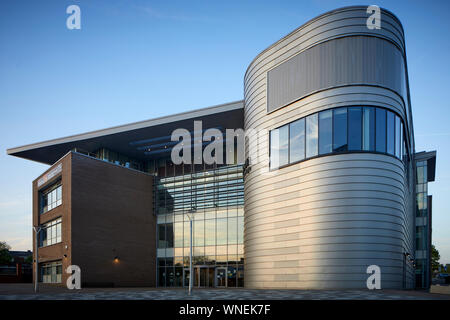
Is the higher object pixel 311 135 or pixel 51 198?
pixel 311 135

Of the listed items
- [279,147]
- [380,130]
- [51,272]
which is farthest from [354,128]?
[51,272]

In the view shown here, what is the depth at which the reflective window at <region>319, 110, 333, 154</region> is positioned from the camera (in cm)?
2377

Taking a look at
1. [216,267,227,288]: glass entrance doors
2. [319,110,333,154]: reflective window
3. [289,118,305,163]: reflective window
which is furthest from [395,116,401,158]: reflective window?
[216,267,227,288]: glass entrance doors

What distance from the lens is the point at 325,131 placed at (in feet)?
78.8

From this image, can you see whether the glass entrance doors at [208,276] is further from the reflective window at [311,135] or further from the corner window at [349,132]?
the reflective window at [311,135]

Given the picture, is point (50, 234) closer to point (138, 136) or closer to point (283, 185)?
point (138, 136)

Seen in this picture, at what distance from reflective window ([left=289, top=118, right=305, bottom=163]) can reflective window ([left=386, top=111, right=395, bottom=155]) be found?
4.57 metres

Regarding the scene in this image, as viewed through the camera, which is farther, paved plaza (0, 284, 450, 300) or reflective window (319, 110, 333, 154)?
reflective window (319, 110, 333, 154)

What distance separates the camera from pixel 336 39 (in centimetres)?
2394

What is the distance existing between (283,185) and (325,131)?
4177 mm

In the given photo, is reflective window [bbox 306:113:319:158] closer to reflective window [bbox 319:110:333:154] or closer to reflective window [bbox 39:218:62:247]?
reflective window [bbox 319:110:333:154]

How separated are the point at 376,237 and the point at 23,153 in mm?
36682
